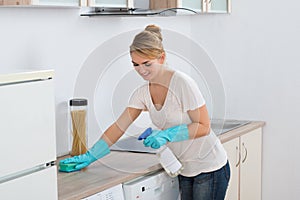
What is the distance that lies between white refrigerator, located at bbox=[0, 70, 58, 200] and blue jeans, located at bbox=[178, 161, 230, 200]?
0.85 m

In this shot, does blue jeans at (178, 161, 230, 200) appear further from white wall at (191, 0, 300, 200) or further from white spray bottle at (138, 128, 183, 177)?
white wall at (191, 0, 300, 200)

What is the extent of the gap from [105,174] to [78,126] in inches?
16.0

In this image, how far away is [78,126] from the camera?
2.92m

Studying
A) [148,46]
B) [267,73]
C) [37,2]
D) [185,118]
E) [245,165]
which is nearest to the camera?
[37,2]

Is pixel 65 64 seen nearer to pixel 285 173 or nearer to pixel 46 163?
pixel 46 163

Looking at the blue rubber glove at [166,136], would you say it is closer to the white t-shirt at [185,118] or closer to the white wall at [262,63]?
the white t-shirt at [185,118]

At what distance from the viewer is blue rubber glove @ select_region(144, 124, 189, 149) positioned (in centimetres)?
255

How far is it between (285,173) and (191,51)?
95cm

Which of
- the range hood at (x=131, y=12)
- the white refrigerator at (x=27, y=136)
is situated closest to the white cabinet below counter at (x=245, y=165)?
the range hood at (x=131, y=12)

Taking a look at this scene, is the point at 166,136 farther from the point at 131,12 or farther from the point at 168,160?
the point at 131,12

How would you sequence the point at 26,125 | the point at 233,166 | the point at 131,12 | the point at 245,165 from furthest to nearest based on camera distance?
the point at 245,165
the point at 233,166
the point at 131,12
the point at 26,125

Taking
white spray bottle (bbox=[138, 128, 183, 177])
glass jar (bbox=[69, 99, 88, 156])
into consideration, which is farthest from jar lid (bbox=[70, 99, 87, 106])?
white spray bottle (bbox=[138, 128, 183, 177])

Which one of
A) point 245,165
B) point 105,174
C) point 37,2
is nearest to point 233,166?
point 245,165

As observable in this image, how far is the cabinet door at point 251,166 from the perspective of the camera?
11.7ft
